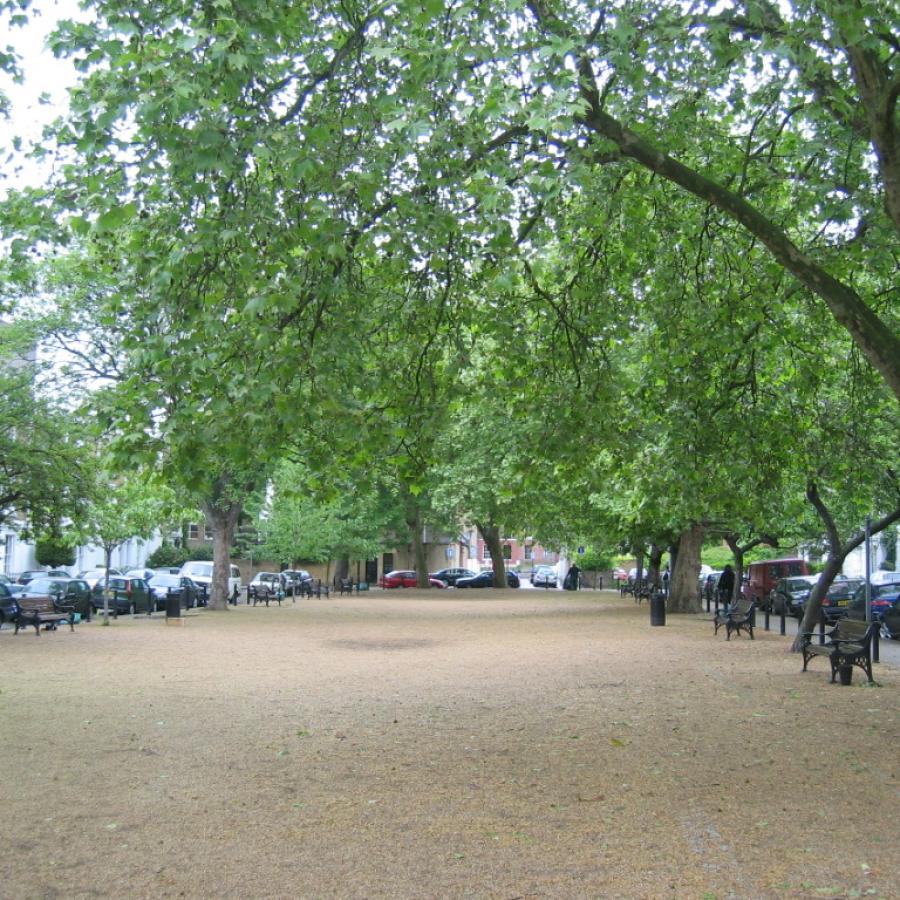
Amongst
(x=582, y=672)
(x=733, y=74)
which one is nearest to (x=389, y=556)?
(x=582, y=672)

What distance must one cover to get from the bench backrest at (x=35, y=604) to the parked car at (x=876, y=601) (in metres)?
19.5

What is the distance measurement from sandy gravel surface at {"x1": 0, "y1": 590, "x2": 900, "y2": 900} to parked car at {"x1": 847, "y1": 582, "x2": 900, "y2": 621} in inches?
410

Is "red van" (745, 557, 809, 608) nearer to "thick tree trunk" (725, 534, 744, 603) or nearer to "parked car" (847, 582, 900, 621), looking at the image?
"thick tree trunk" (725, 534, 744, 603)

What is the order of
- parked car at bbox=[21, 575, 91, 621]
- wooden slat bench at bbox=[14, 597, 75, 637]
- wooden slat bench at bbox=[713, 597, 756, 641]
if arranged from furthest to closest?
parked car at bbox=[21, 575, 91, 621] < wooden slat bench at bbox=[14, 597, 75, 637] < wooden slat bench at bbox=[713, 597, 756, 641]

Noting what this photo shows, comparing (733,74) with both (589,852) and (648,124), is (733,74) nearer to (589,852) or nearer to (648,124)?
(648,124)

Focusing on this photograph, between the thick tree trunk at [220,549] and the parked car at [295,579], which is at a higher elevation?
the thick tree trunk at [220,549]

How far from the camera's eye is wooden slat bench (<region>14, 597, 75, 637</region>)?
2167cm

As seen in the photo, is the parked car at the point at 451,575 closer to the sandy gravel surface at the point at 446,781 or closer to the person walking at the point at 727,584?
the person walking at the point at 727,584

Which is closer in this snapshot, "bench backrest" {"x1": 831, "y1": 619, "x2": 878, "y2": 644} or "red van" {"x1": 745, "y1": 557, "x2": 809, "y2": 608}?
"bench backrest" {"x1": 831, "y1": 619, "x2": 878, "y2": 644}

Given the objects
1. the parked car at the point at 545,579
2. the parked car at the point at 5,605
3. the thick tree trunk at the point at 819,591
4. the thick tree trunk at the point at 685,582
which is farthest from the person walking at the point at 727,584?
the parked car at the point at 545,579

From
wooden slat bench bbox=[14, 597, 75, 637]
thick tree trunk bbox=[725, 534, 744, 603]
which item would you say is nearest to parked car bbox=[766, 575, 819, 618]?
thick tree trunk bbox=[725, 534, 744, 603]

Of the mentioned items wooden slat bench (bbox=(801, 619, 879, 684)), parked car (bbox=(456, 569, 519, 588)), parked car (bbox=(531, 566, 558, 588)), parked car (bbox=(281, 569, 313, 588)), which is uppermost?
wooden slat bench (bbox=(801, 619, 879, 684))

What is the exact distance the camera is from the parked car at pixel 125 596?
30688 mm

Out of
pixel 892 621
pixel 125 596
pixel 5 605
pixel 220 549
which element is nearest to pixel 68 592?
pixel 125 596
